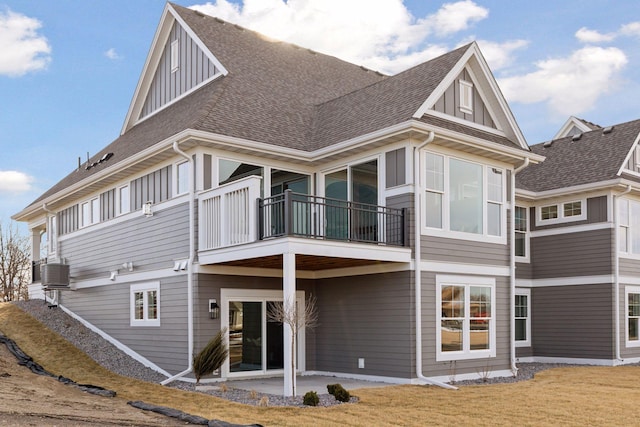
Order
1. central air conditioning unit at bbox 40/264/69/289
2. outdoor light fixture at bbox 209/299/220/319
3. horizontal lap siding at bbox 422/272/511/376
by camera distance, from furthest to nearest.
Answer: central air conditioning unit at bbox 40/264/69/289 → outdoor light fixture at bbox 209/299/220/319 → horizontal lap siding at bbox 422/272/511/376

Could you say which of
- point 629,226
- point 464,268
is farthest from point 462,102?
point 629,226

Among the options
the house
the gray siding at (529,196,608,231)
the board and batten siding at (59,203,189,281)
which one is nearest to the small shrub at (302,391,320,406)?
the house

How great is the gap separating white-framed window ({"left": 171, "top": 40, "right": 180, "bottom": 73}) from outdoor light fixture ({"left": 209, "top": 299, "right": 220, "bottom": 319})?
7.71 metres

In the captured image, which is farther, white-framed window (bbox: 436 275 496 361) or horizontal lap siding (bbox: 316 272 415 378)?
white-framed window (bbox: 436 275 496 361)

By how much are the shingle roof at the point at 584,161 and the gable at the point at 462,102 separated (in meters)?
4.68

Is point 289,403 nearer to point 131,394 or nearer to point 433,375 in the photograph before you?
point 131,394

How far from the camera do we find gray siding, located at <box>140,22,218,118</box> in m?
17.9

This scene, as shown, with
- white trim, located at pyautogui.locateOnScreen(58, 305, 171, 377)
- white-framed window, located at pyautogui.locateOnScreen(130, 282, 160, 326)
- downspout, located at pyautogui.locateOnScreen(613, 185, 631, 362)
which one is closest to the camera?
white trim, located at pyautogui.locateOnScreen(58, 305, 171, 377)

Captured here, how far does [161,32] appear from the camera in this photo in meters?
19.2

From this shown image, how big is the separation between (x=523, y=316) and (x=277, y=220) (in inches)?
393

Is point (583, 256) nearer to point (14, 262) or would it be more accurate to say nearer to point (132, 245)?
point (132, 245)

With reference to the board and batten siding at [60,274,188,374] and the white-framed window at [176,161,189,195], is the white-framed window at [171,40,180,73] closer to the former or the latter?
the white-framed window at [176,161,189,195]

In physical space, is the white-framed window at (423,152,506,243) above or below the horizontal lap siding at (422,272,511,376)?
above

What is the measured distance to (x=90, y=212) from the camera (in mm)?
19500
